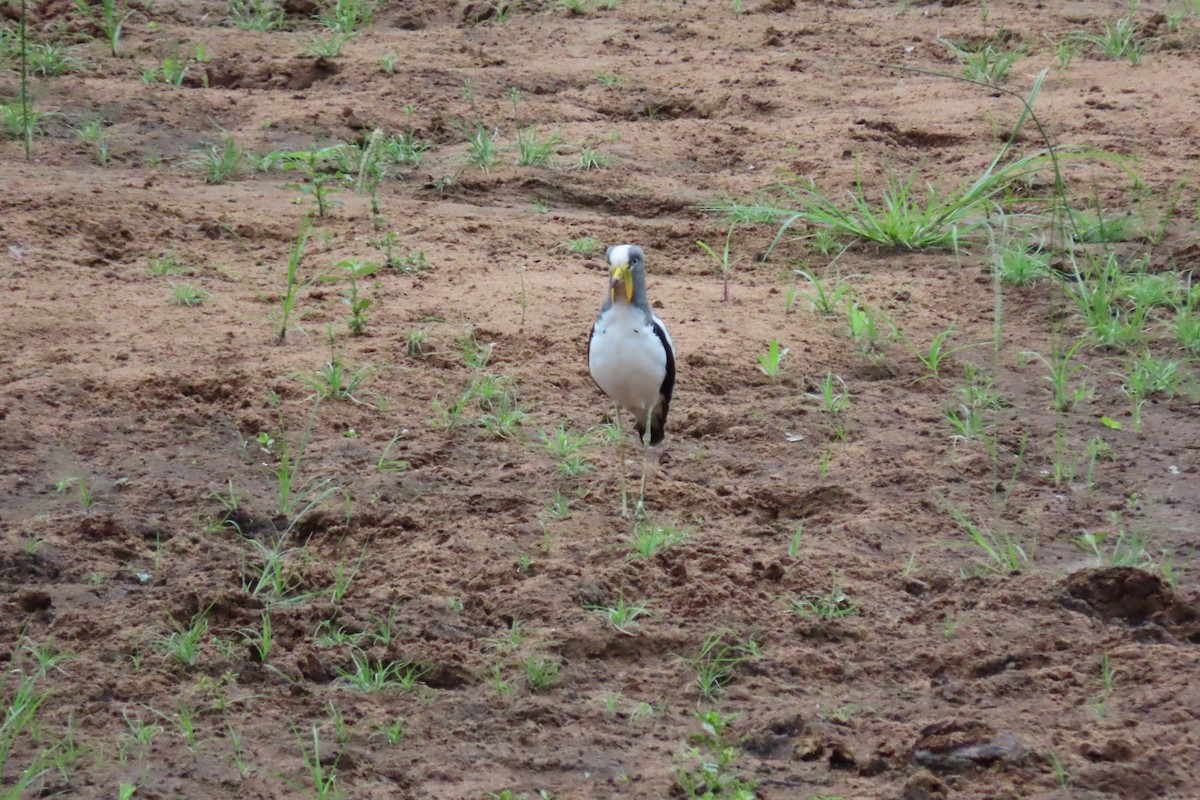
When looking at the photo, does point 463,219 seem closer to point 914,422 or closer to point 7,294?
point 7,294

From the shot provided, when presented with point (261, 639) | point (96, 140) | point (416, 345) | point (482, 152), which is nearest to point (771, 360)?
point (416, 345)

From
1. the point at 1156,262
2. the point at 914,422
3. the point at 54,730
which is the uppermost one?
the point at 1156,262

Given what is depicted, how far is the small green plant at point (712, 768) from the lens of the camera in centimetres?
287

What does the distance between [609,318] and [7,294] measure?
8.28 ft

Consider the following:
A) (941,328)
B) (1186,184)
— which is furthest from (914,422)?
(1186,184)

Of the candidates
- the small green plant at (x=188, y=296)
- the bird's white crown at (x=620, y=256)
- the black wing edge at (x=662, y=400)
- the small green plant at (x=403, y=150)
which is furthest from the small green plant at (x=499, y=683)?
the small green plant at (x=403, y=150)

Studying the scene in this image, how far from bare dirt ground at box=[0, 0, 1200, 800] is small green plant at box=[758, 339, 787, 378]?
71 millimetres

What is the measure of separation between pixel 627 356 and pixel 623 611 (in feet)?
2.70

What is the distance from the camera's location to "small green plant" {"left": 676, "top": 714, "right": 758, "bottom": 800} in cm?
287

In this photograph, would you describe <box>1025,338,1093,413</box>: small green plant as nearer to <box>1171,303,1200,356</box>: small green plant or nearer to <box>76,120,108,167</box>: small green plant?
<box>1171,303,1200,356</box>: small green plant

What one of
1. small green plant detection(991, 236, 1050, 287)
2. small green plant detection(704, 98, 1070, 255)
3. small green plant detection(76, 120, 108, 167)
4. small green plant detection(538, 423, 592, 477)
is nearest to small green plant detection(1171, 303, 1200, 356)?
small green plant detection(991, 236, 1050, 287)

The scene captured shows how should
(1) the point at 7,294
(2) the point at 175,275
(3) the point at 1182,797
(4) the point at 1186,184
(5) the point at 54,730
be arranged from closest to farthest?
(3) the point at 1182,797 → (5) the point at 54,730 → (1) the point at 7,294 → (2) the point at 175,275 → (4) the point at 1186,184

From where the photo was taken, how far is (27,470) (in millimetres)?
4062

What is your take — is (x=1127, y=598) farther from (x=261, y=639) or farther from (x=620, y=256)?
(x=261, y=639)
